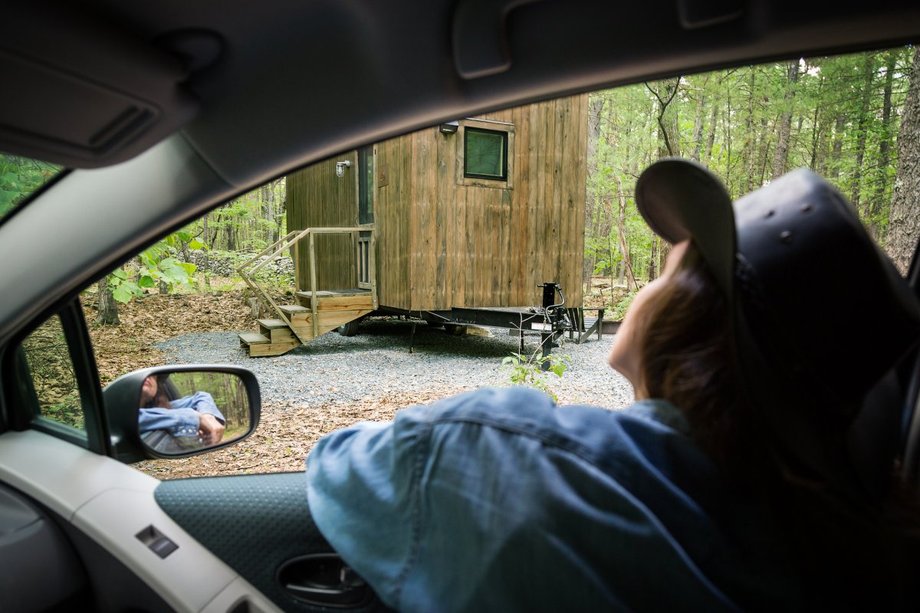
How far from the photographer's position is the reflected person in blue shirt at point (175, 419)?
62.4 inches

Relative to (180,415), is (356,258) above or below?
above

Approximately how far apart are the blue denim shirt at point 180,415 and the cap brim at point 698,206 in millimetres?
1506

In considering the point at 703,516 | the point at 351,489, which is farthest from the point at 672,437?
the point at 351,489

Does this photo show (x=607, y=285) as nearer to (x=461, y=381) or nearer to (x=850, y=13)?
(x=461, y=381)

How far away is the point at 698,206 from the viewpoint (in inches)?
35.2

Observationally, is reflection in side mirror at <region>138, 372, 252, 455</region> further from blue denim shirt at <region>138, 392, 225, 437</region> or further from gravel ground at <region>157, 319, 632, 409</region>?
gravel ground at <region>157, 319, 632, 409</region>

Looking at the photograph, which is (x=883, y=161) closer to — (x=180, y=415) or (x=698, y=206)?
(x=698, y=206)

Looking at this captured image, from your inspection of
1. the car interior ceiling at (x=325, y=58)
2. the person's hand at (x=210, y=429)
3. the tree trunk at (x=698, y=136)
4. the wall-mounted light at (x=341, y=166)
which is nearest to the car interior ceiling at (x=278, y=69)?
the car interior ceiling at (x=325, y=58)

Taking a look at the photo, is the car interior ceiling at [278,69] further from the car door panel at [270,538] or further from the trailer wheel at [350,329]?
the trailer wheel at [350,329]

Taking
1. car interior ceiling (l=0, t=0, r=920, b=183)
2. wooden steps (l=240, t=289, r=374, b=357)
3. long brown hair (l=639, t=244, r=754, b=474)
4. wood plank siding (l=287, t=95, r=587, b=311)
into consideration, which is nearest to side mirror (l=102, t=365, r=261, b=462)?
car interior ceiling (l=0, t=0, r=920, b=183)

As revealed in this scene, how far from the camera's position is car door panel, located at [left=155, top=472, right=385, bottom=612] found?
135 cm

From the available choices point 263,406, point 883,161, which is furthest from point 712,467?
point 883,161

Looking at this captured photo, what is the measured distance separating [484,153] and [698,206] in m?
8.42

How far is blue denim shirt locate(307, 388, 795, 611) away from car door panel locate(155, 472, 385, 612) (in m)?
0.45
